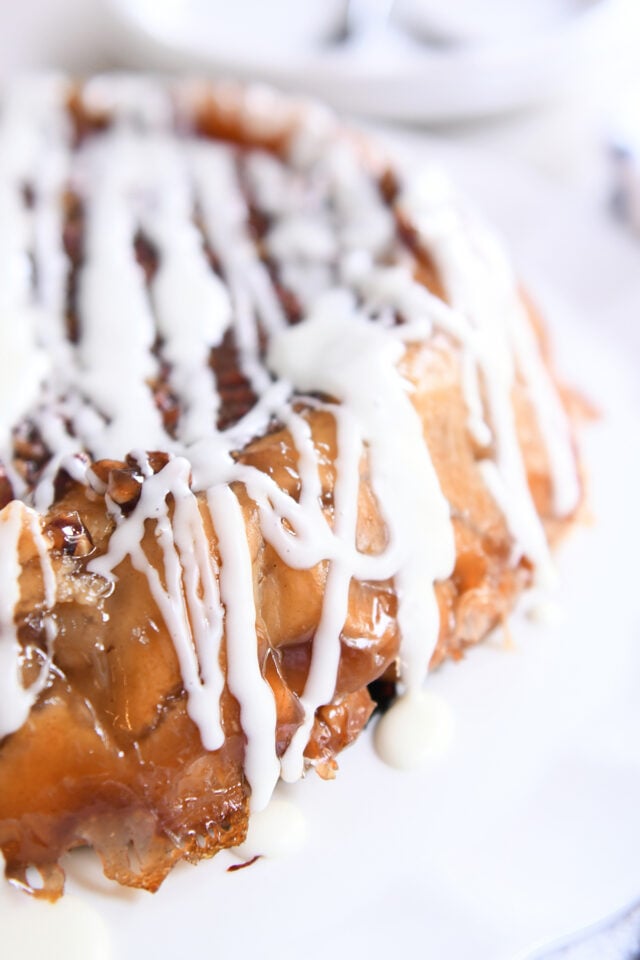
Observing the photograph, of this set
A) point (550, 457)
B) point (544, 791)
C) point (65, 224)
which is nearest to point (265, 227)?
point (65, 224)

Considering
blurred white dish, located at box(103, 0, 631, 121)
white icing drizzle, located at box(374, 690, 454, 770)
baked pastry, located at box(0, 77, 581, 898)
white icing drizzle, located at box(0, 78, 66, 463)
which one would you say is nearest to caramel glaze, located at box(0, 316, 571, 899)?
baked pastry, located at box(0, 77, 581, 898)

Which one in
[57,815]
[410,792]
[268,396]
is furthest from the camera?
[268,396]

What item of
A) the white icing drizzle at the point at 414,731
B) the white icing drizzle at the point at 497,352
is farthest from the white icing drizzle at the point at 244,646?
the white icing drizzle at the point at 497,352

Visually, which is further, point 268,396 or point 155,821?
point 268,396

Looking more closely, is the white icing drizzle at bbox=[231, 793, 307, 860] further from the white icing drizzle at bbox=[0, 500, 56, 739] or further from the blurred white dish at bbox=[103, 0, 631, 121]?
the blurred white dish at bbox=[103, 0, 631, 121]

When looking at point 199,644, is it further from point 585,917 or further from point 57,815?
point 585,917

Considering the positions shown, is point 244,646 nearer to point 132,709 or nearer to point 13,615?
point 132,709

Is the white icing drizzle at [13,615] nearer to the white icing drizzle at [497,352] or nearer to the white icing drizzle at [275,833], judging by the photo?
the white icing drizzle at [275,833]

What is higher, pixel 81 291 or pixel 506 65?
pixel 506 65
